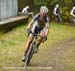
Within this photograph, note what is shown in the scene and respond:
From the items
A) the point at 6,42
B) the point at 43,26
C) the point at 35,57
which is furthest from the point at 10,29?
the point at 43,26

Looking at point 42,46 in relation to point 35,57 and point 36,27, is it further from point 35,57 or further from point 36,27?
point 36,27

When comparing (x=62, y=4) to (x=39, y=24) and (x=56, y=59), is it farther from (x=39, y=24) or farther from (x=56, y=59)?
(x=39, y=24)

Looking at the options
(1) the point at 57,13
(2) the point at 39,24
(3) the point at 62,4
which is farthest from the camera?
(3) the point at 62,4

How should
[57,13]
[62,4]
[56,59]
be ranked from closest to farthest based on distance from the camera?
[56,59], [57,13], [62,4]

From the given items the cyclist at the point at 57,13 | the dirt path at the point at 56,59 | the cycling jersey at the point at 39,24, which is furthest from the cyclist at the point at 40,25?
the cyclist at the point at 57,13

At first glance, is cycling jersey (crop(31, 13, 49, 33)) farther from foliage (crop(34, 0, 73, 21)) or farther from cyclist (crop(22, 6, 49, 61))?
foliage (crop(34, 0, 73, 21))

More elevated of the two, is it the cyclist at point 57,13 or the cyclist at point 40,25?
the cyclist at point 40,25

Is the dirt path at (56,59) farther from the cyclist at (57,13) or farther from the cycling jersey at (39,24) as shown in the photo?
the cyclist at (57,13)

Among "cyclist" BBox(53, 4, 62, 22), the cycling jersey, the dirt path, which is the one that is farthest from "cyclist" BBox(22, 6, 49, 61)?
"cyclist" BBox(53, 4, 62, 22)

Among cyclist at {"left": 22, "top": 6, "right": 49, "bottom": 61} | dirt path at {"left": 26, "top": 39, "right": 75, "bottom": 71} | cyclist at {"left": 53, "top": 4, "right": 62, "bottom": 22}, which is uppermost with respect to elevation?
cyclist at {"left": 22, "top": 6, "right": 49, "bottom": 61}

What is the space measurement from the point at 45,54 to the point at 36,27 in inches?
132

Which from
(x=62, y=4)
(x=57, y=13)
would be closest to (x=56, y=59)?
(x=57, y=13)

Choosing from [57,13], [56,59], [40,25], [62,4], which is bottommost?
[57,13]

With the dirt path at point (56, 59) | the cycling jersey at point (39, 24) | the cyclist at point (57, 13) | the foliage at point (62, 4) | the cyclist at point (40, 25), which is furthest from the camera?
the foliage at point (62, 4)
